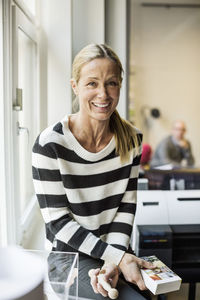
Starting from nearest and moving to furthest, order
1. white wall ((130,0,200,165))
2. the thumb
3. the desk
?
the thumb, the desk, white wall ((130,0,200,165))

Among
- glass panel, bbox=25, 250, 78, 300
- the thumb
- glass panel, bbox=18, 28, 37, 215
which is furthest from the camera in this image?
glass panel, bbox=18, 28, 37, 215

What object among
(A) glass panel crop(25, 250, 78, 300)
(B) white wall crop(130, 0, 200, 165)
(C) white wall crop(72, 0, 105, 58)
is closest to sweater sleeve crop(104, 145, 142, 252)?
(A) glass panel crop(25, 250, 78, 300)

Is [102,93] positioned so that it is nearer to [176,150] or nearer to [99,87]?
[99,87]

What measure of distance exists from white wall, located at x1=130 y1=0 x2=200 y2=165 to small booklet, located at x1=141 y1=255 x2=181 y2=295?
10.6 ft

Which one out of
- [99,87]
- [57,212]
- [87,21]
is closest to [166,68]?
[87,21]

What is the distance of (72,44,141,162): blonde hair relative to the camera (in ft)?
3.36

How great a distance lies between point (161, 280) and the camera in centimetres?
84

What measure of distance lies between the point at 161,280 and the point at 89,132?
507mm

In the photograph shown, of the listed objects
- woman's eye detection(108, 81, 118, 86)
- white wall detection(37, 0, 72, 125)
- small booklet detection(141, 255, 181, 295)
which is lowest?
small booklet detection(141, 255, 181, 295)

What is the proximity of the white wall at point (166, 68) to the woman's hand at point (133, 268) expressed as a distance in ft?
10.4

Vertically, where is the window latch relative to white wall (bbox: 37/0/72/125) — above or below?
below

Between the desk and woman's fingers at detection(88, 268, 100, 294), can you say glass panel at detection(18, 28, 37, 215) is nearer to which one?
the desk

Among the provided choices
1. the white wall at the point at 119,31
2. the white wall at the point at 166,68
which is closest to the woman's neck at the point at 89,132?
the white wall at the point at 119,31

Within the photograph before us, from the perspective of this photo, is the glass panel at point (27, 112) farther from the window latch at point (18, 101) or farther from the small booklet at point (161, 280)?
the small booklet at point (161, 280)
